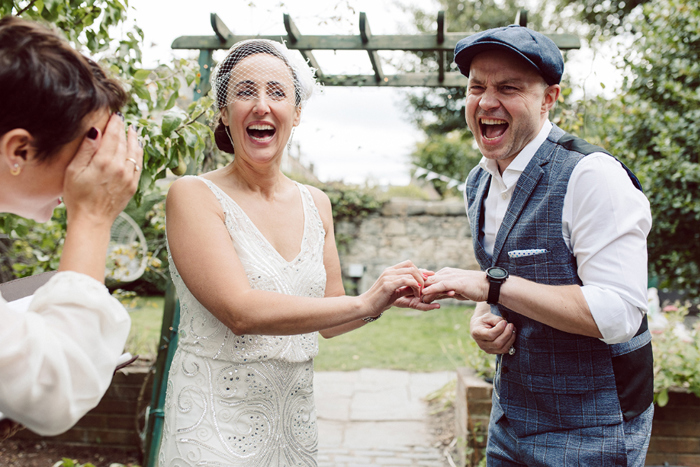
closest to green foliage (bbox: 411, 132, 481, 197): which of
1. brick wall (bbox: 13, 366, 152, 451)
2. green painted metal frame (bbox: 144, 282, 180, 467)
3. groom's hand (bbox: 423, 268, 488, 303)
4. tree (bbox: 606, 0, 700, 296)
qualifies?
tree (bbox: 606, 0, 700, 296)

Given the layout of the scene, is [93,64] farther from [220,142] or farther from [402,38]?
[402,38]

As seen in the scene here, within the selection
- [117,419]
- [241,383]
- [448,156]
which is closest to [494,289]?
[241,383]

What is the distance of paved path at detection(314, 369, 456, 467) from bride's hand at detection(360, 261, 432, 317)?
106 inches

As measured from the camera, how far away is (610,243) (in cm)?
165

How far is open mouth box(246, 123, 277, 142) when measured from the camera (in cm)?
198

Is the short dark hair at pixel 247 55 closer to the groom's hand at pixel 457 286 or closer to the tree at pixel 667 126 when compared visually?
the groom's hand at pixel 457 286

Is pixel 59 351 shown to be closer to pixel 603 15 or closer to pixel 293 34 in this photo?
pixel 293 34

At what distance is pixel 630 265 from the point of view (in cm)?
164

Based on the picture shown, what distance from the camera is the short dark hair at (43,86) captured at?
1048mm

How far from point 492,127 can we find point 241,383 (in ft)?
4.40

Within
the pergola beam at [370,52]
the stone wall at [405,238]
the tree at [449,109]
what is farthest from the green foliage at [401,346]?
the tree at [449,109]

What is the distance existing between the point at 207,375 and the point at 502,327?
3.50 ft

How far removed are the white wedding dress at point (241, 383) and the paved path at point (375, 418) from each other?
243 centimetres

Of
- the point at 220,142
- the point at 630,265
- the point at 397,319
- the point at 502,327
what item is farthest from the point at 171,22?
the point at 397,319
